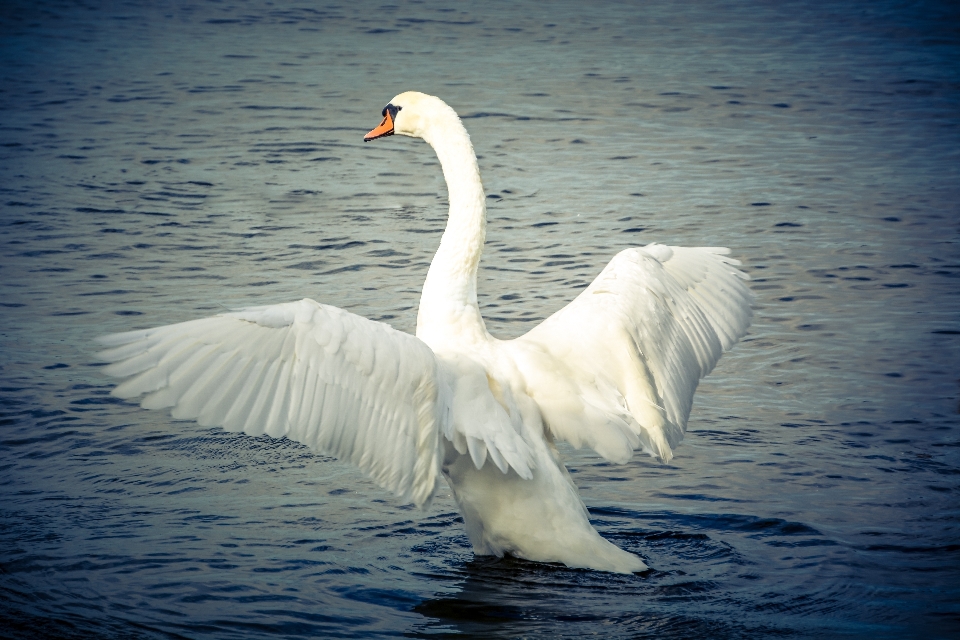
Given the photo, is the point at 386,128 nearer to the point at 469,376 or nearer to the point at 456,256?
the point at 456,256

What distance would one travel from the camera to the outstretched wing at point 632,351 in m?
5.70

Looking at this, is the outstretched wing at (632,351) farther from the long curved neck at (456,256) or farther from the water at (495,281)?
the water at (495,281)

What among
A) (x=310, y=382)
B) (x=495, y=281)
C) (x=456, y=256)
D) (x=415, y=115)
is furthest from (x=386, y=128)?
(x=495, y=281)

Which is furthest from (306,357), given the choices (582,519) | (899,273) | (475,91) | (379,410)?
(475,91)

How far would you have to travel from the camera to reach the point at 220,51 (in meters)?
20.3

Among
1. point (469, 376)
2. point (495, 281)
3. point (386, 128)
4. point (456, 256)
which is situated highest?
point (386, 128)

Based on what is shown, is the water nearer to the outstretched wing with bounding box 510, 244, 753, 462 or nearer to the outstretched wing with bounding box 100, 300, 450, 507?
the outstretched wing with bounding box 510, 244, 753, 462

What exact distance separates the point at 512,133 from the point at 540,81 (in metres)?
3.13

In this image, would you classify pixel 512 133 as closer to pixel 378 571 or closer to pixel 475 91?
pixel 475 91

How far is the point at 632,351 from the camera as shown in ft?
19.6

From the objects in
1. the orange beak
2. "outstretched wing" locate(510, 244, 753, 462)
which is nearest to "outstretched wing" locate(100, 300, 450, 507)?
"outstretched wing" locate(510, 244, 753, 462)

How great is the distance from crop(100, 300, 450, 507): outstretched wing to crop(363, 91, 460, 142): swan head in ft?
6.06

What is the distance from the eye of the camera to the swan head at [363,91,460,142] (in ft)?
21.7

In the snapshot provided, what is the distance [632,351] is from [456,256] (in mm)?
998
